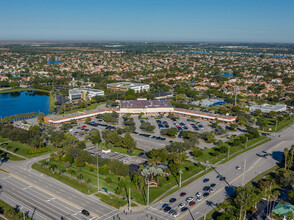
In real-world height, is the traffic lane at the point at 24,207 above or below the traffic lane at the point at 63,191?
above

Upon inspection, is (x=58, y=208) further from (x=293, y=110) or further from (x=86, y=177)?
(x=293, y=110)

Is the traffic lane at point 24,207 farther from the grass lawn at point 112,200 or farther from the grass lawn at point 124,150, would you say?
the grass lawn at point 124,150

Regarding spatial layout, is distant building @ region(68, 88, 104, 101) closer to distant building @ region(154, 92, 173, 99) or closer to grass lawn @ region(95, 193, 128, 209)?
distant building @ region(154, 92, 173, 99)

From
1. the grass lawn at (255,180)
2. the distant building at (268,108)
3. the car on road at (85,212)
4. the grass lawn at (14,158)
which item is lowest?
the distant building at (268,108)

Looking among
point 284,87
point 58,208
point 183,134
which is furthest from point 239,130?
point 284,87

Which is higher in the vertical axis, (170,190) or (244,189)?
(244,189)

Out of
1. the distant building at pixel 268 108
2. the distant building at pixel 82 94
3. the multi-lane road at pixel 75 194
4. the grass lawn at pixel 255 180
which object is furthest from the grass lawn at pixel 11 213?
the distant building at pixel 268 108
